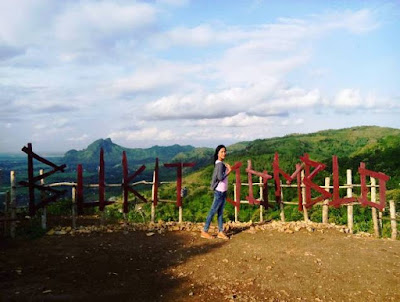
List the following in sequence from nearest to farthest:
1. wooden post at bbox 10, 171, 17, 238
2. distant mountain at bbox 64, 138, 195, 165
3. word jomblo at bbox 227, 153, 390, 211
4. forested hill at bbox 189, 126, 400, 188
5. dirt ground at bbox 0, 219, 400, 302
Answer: dirt ground at bbox 0, 219, 400, 302
wooden post at bbox 10, 171, 17, 238
word jomblo at bbox 227, 153, 390, 211
forested hill at bbox 189, 126, 400, 188
distant mountain at bbox 64, 138, 195, 165

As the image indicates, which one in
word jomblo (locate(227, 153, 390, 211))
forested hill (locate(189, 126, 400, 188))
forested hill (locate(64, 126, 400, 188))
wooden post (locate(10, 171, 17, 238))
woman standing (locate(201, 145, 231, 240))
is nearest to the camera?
woman standing (locate(201, 145, 231, 240))

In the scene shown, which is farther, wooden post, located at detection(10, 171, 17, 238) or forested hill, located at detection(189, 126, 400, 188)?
forested hill, located at detection(189, 126, 400, 188)

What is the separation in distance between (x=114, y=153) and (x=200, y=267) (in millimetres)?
156042

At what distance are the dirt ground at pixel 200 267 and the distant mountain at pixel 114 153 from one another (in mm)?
144567

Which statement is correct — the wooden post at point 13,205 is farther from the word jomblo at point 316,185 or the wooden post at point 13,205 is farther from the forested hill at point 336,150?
the forested hill at point 336,150

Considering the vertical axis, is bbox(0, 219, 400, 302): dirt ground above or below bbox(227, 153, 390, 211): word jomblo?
below

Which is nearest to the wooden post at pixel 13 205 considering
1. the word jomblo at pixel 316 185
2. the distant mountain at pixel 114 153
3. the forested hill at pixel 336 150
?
the word jomblo at pixel 316 185

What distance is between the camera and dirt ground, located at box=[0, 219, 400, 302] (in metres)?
5.71

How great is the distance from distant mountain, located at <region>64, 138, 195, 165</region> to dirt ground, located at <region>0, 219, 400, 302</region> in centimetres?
14457

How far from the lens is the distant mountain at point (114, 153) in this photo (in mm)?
155925

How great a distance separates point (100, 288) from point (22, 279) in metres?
1.61

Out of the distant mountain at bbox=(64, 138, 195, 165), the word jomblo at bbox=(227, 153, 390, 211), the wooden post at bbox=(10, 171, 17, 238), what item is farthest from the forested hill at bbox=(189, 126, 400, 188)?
the distant mountain at bbox=(64, 138, 195, 165)

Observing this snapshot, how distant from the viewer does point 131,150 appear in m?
172

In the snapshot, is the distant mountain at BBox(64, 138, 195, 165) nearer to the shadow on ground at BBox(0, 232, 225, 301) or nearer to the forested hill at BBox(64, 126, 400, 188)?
the forested hill at BBox(64, 126, 400, 188)
